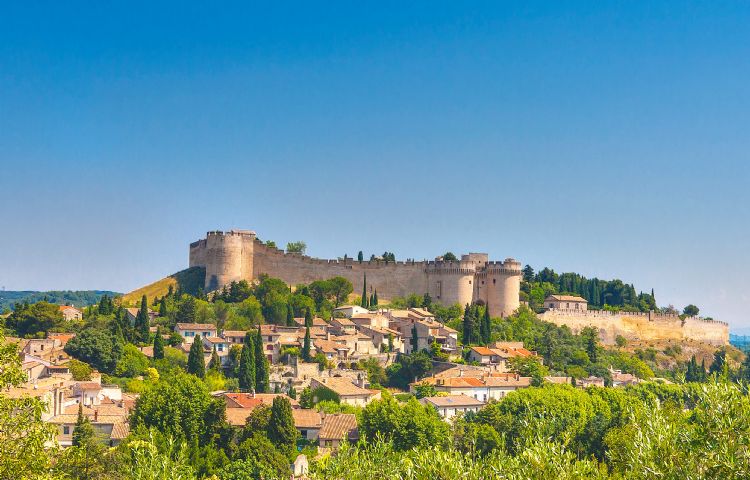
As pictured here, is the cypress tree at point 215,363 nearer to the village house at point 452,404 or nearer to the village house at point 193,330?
the village house at point 193,330

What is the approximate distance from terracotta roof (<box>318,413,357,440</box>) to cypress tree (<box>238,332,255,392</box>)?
6.34m

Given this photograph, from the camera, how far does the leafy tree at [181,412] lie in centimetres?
3547

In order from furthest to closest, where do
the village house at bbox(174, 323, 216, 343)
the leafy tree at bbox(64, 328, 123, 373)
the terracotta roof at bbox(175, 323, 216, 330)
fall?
1. the terracotta roof at bbox(175, 323, 216, 330)
2. the village house at bbox(174, 323, 216, 343)
3. the leafy tree at bbox(64, 328, 123, 373)

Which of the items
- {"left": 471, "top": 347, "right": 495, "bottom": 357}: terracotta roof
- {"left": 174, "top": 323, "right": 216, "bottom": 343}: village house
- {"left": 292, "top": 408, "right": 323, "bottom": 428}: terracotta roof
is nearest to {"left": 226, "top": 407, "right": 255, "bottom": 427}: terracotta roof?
{"left": 292, "top": 408, "right": 323, "bottom": 428}: terracotta roof

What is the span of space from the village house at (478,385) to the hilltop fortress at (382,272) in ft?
58.4

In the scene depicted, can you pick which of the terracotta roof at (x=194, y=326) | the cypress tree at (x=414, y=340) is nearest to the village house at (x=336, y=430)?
the cypress tree at (x=414, y=340)

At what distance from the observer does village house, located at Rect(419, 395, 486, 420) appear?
42719 mm

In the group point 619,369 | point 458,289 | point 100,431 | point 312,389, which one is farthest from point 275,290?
point 100,431

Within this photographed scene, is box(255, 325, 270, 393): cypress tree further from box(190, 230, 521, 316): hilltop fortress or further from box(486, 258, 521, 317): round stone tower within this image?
box(486, 258, 521, 317): round stone tower

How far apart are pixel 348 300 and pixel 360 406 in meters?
23.0

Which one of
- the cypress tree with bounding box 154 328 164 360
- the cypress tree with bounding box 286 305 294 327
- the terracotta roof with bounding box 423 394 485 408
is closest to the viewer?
the terracotta roof with bounding box 423 394 485 408

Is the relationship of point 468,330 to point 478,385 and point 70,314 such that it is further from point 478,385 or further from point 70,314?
point 70,314

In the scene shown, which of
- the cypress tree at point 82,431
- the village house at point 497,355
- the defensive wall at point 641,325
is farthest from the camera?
the defensive wall at point 641,325

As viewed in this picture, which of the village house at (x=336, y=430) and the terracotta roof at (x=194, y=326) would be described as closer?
the village house at (x=336, y=430)
